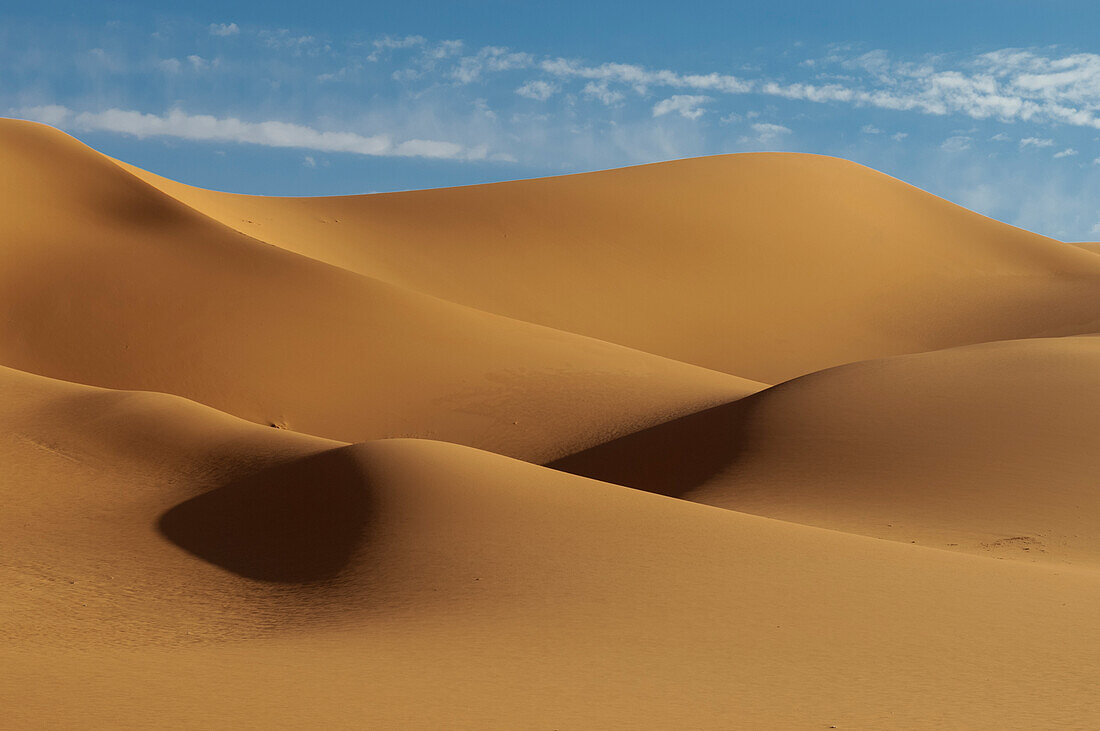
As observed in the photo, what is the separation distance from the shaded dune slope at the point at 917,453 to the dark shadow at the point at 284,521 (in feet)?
20.2

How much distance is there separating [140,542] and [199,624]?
293 centimetres

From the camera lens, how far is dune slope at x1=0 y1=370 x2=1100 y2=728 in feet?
23.0

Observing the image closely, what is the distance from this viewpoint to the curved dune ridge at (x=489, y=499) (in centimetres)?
750

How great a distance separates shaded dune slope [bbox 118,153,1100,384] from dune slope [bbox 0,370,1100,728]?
923 inches

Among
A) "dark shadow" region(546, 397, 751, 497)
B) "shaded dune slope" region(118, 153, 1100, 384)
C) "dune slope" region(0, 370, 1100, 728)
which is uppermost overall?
"shaded dune slope" region(118, 153, 1100, 384)

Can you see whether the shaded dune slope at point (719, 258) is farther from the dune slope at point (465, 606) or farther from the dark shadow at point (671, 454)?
the dune slope at point (465, 606)

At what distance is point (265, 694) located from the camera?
283 inches

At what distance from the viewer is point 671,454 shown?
1961cm

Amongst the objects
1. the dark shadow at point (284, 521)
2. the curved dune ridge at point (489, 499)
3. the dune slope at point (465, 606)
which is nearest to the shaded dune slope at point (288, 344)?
the curved dune ridge at point (489, 499)

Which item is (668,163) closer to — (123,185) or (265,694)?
(123,185)

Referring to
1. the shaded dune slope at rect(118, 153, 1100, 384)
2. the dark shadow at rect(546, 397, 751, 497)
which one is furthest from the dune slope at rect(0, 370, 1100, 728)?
the shaded dune slope at rect(118, 153, 1100, 384)

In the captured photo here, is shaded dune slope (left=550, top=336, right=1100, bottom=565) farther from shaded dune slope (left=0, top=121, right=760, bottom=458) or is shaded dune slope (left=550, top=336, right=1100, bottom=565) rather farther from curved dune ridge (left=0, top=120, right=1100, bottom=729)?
shaded dune slope (left=0, top=121, right=760, bottom=458)

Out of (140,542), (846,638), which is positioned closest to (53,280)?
(140,542)

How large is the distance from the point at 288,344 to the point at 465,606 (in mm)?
17200
